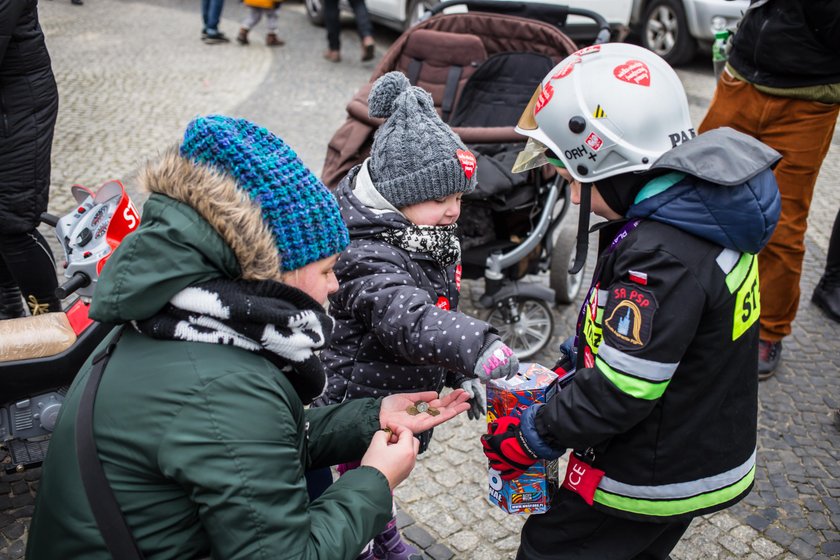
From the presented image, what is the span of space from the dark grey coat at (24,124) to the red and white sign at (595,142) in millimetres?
2912

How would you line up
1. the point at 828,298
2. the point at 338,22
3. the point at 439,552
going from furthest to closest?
the point at 338,22, the point at 828,298, the point at 439,552

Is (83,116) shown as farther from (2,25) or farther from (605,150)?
(605,150)

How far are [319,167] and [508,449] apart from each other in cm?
504

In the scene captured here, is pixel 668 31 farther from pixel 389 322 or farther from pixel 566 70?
pixel 389 322

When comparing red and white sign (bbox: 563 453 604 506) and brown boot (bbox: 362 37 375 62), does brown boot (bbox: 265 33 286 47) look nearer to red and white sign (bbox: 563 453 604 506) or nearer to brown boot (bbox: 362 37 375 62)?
brown boot (bbox: 362 37 375 62)

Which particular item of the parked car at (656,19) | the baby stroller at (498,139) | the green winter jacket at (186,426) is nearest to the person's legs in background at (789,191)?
the baby stroller at (498,139)

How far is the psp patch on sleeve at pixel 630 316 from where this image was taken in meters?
1.82

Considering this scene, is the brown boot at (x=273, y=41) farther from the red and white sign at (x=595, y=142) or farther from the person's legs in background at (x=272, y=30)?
the red and white sign at (x=595, y=142)

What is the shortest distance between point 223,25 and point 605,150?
35.7ft

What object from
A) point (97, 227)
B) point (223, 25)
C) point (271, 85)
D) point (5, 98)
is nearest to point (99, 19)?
point (223, 25)

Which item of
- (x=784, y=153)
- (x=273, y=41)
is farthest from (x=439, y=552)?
(x=273, y=41)

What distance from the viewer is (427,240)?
230 centimetres

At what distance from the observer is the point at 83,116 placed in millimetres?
7770

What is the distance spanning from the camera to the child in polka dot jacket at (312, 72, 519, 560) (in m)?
2.07
